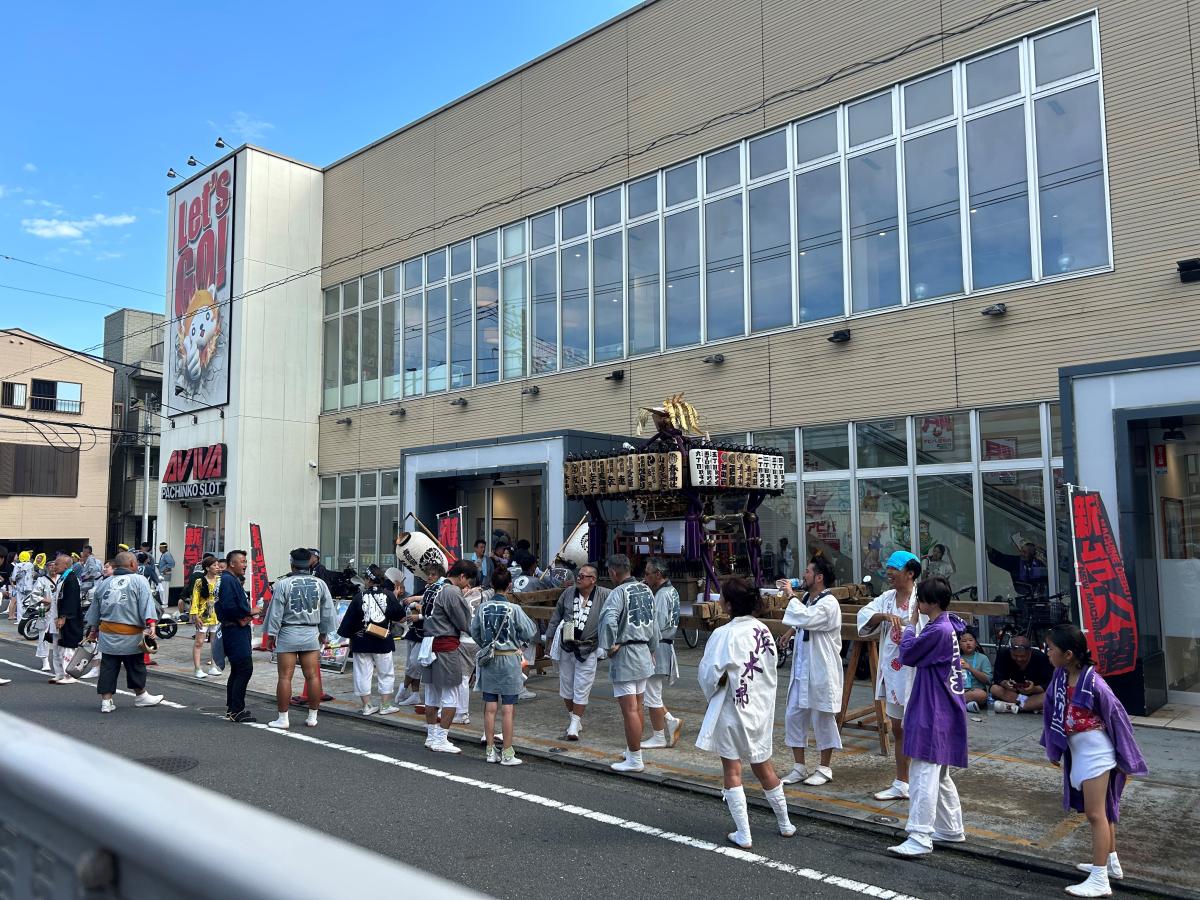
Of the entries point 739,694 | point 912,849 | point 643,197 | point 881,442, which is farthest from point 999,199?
point 912,849

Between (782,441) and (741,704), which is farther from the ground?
(782,441)

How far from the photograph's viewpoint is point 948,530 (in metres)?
13.6

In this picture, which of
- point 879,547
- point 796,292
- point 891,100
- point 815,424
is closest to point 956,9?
point 891,100

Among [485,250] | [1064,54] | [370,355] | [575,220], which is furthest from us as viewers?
[370,355]

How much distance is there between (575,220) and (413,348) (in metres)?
6.42

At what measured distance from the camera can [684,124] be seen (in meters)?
17.5

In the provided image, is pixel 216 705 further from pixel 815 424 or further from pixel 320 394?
pixel 320 394

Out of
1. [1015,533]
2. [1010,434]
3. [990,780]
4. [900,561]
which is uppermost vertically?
[1010,434]

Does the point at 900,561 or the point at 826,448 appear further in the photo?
the point at 826,448

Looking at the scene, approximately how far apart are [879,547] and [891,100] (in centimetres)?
743

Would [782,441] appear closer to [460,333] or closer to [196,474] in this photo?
[460,333]

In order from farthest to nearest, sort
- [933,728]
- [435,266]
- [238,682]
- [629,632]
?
[435,266] < [238,682] < [629,632] < [933,728]

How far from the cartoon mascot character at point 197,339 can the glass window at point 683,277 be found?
14759mm

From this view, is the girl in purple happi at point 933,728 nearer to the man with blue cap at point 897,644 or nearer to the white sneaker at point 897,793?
the man with blue cap at point 897,644
